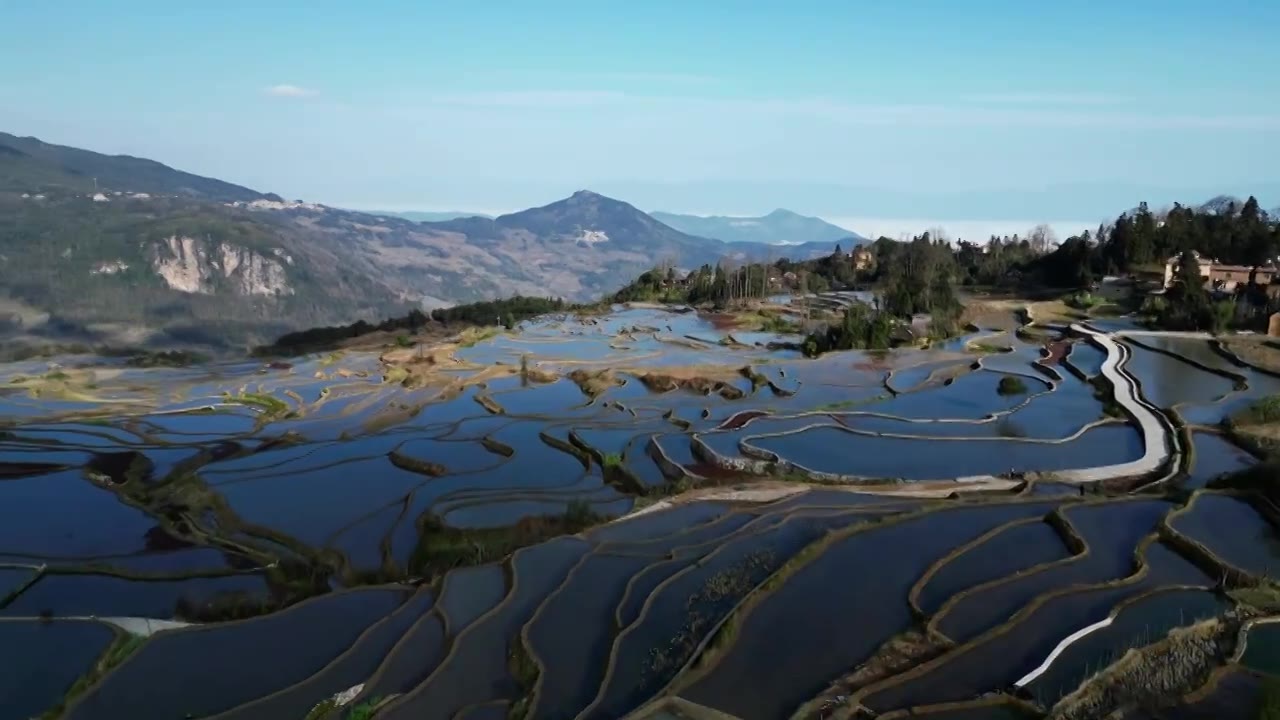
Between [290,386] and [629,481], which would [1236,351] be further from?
[290,386]

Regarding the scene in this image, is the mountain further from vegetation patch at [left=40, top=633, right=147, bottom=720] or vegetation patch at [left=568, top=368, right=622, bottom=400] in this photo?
vegetation patch at [left=40, top=633, right=147, bottom=720]

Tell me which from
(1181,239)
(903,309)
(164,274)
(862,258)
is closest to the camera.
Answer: (903,309)

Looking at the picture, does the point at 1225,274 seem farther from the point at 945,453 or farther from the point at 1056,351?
the point at 945,453

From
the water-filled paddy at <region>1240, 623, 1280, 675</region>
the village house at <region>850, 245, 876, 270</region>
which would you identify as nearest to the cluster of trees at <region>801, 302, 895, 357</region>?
the water-filled paddy at <region>1240, 623, 1280, 675</region>

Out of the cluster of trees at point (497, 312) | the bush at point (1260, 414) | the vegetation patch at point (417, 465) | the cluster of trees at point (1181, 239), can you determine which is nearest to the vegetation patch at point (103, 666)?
the vegetation patch at point (417, 465)

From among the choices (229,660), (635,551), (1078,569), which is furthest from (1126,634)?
(229,660)

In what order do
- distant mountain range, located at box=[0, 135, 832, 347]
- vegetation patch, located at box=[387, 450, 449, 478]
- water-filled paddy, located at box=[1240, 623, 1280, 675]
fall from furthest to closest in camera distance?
distant mountain range, located at box=[0, 135, 832, 347] → vegetation patch, located at box=[387, 450, 449, 478] → water-filled paddy, located at box=[1240, 623, 1280, 675]
